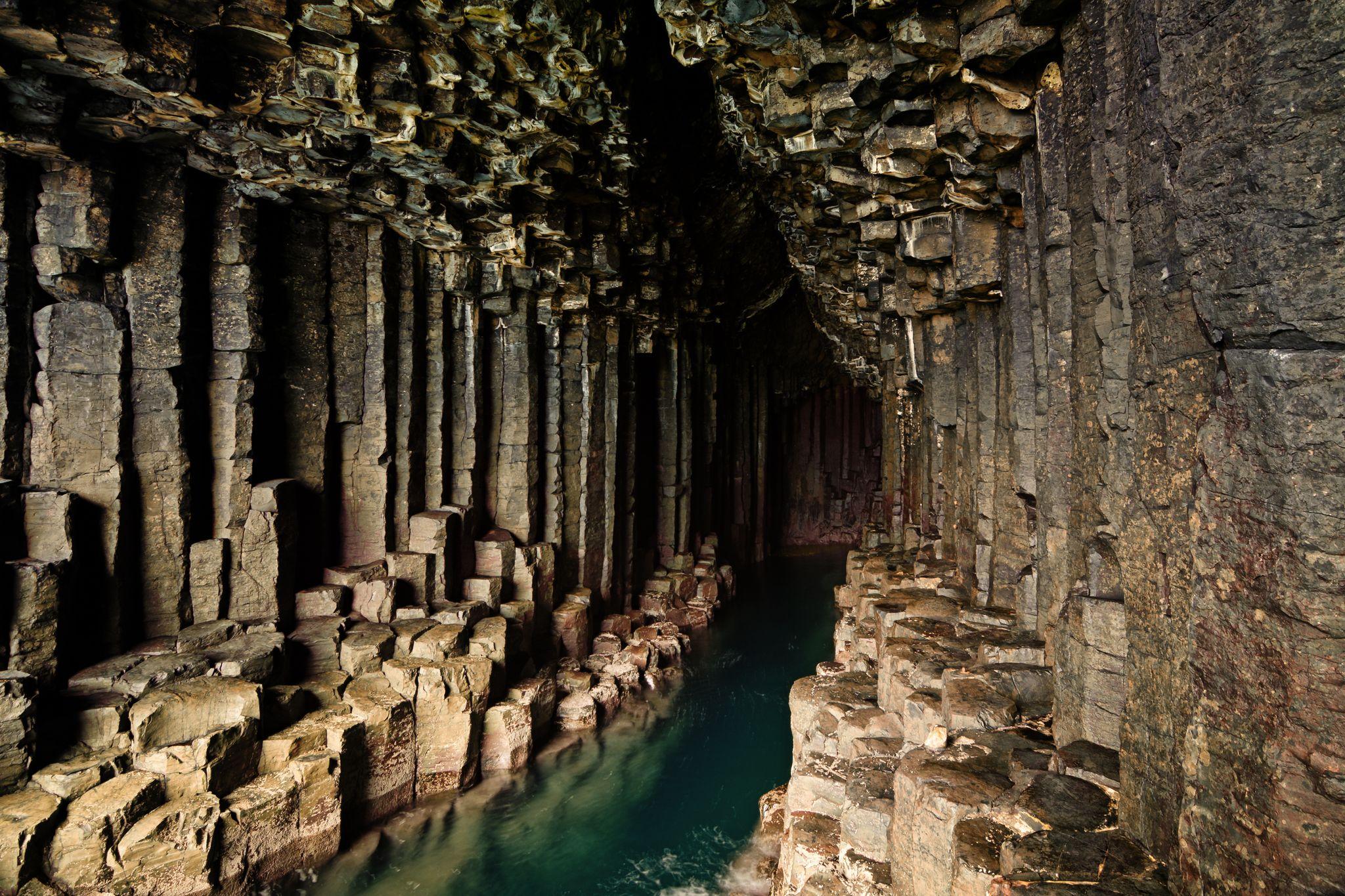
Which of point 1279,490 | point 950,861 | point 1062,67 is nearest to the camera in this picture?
point 1279,490

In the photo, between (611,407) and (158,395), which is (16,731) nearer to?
(158,395)

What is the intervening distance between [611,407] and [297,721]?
9343 millimetres

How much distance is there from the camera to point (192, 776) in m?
7.23

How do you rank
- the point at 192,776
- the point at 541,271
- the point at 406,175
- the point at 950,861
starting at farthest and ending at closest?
1. the point at 541,271
2. the point at 406,175
3. the point at 192,776
4. the point at 950,861

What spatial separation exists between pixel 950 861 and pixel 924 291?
7.26 metres

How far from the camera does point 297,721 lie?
8609 millimetres

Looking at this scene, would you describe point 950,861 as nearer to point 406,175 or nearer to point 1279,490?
point 1279,490

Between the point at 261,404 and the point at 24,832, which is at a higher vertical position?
the point at 261,404

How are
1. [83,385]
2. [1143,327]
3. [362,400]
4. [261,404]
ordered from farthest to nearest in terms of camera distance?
[362,400], [261,404], [83,385], [1143,327]

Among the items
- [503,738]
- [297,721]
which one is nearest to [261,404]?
[297,721]

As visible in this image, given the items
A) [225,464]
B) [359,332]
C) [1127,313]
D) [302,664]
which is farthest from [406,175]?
[1127,313]

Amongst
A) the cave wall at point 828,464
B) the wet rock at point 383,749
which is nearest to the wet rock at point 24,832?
the wet rock at point 383,749

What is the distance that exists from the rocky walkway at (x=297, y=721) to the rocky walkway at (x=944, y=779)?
4445 mm

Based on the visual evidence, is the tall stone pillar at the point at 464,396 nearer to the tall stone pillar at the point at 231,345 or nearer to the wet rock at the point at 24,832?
the tall stone pillar at the point at 231,345
